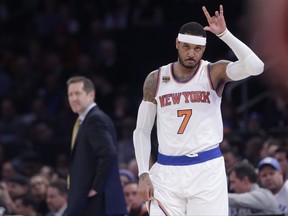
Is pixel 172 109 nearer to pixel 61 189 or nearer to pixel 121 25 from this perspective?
pixel 61 189

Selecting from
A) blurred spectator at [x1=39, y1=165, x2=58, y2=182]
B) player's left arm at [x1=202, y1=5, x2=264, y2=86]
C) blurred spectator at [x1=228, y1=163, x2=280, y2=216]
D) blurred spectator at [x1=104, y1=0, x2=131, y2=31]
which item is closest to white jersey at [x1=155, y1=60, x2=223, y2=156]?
player's left arm at [x1=202, y1=5, x2=264, y2=86]

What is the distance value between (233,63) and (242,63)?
0.44 ft

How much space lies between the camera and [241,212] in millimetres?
9508

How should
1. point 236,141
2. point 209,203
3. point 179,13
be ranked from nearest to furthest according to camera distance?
point 209,203, point 236,141, point 179,13

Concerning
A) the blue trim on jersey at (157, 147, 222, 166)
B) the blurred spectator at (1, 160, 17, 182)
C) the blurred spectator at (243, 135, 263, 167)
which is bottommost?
the blurred spectator at (1, 160, 17, 182)

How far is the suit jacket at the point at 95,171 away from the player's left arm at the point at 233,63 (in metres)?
2.22

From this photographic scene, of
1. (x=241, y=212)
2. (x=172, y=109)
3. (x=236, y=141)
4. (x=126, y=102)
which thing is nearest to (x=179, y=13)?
(x=126, y=102)

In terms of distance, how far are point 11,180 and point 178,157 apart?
562 cm

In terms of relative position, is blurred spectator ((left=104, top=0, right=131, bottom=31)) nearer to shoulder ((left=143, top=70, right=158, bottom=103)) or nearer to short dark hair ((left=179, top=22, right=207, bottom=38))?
shoulder ((left=143, top=70, right=158, bottom=103))

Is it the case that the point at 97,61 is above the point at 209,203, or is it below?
above

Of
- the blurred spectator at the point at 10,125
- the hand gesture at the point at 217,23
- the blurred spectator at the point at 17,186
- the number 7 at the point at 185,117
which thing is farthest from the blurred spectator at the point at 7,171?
the hand gesture at the point at 217,23

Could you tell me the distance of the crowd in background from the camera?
12141 mm

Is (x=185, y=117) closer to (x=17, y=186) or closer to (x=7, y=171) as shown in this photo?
(x=17, y=186)

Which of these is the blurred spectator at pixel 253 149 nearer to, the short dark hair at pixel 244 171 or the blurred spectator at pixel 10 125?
the short dark hair at pixel 244 171
